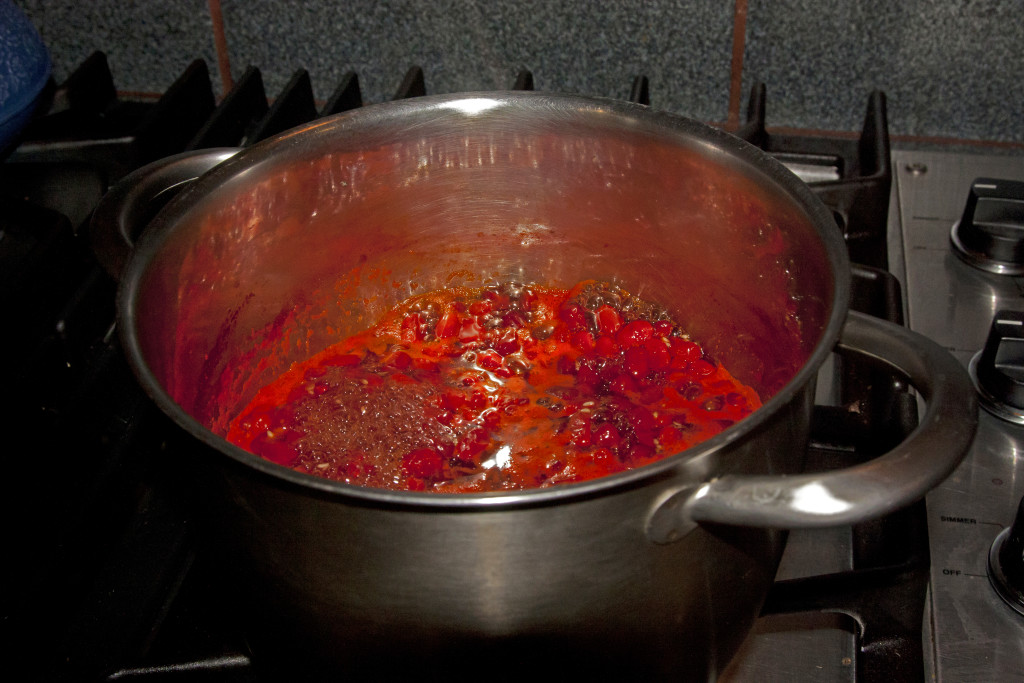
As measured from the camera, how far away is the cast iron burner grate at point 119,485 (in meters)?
0.52

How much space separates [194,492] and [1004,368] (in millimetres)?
472

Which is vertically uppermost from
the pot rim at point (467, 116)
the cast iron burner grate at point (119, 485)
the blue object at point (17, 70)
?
the blue object at point (17, 70)

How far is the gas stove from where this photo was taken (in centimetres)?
50

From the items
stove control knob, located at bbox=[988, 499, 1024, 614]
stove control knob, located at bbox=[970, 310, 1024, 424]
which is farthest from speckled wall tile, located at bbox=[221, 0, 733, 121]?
stove control knob, located at bbox=[988, 499, 1024, 614]

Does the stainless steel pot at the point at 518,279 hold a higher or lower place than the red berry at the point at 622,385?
higher

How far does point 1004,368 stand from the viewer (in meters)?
0.58

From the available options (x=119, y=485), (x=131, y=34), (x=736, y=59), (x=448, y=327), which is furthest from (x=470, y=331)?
(x=131, y=34)

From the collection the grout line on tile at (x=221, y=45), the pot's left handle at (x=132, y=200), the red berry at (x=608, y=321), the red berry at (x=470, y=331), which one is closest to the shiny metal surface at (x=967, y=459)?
the red berry at (x=608, y=321)

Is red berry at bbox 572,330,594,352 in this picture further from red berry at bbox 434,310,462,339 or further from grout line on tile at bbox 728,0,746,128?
grout line on tile at bbox 728,0,746,128

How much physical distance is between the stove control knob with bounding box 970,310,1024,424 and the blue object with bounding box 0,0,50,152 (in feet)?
2.29

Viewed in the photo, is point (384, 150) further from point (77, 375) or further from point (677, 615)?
point (677, 615)

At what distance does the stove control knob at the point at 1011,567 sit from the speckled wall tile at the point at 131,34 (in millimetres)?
844

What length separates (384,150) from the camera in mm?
654

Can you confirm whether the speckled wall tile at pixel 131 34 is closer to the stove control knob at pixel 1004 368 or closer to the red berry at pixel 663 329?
the red berry at pixel 663 329
